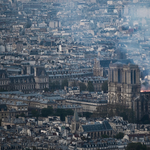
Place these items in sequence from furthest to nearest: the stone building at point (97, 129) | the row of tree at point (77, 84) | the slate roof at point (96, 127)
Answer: the row of tree at point (77, 84) < the slate roof at point (96, 127) < the stone building at point (97, 129)

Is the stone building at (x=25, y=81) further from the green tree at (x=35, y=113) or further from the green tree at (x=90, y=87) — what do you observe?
the green tree at (x=35, y=113)

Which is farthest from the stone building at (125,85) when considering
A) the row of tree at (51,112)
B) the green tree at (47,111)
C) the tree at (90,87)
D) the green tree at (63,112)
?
the tree at (90,87)

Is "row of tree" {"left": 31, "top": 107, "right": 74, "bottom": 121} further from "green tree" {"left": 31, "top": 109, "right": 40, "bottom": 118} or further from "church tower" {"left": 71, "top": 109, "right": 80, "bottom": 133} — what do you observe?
"church tower" {"left": 71, "top": 109, "right": 80, "bottom": 133}

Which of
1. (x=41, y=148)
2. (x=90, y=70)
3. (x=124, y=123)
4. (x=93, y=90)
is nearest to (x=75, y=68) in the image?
(x=90, y=70)

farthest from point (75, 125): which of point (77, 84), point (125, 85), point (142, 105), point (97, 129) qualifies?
point (77, 84)

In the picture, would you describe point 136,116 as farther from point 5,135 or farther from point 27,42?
point 27,42

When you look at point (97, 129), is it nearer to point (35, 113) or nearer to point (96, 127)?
point (96, 127)

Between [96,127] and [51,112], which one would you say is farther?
[51,112]

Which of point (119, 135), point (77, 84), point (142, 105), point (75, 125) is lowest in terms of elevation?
point (77, 84)
